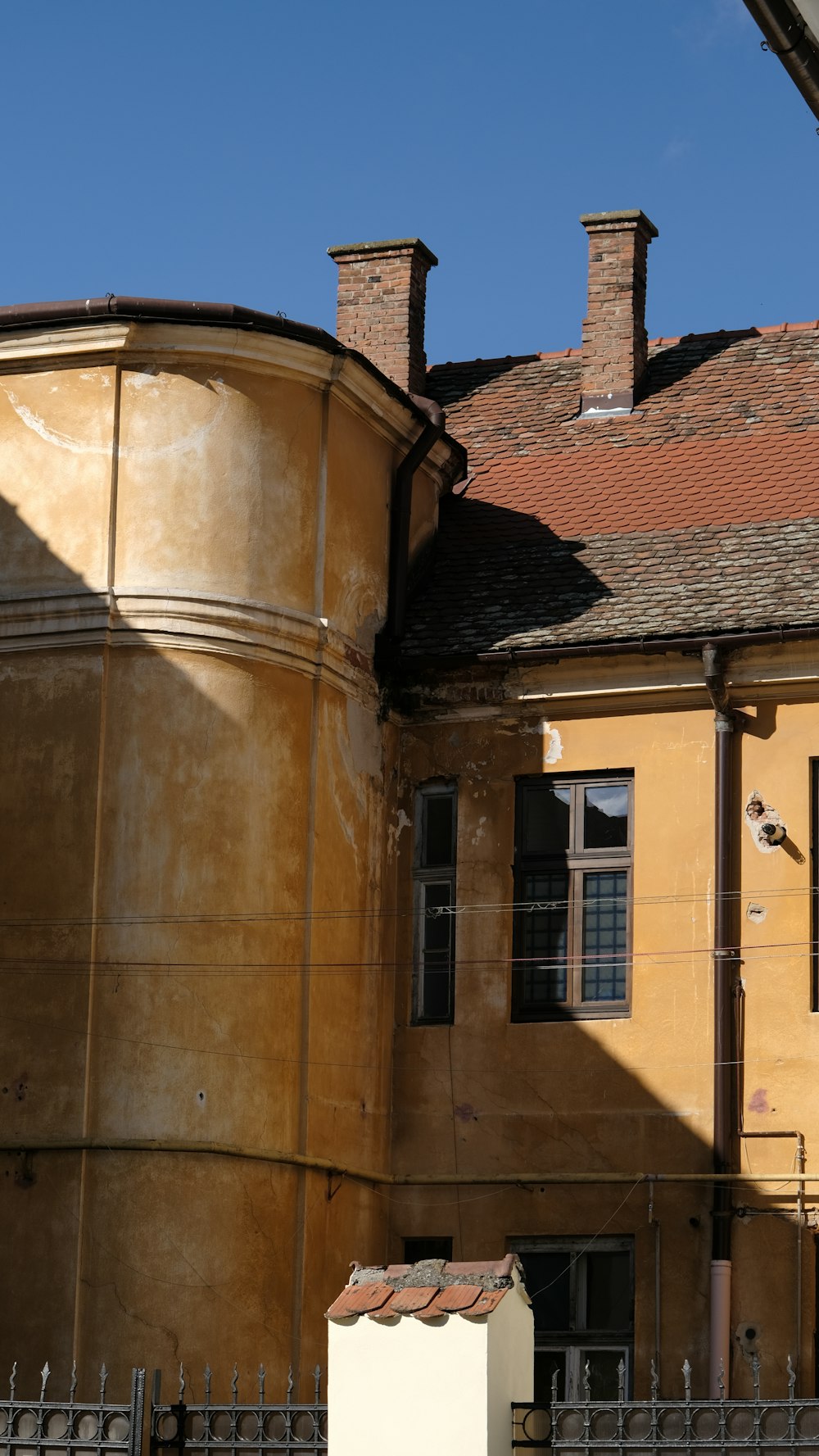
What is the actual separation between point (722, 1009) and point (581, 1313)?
257cm

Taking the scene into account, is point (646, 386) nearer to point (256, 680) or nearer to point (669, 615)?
point (669, 615)

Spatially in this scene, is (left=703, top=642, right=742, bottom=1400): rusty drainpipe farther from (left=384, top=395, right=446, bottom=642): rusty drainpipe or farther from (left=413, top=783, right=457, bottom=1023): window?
(left=384, top=395, right=446, bottom=642): rusty drainpipe

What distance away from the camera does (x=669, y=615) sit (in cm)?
1989

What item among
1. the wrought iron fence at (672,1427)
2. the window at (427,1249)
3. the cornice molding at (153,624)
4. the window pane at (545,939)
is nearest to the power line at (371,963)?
the window pane at (545,939)

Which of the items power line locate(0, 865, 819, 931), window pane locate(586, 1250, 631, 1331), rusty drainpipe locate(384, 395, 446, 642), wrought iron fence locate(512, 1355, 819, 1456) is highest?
rusty drainpipe locate(384, 395, 446, 642)

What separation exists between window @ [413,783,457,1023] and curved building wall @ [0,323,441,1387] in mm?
337

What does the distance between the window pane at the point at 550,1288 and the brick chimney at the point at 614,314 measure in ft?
28.0

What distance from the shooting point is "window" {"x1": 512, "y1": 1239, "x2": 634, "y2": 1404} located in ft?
61.3

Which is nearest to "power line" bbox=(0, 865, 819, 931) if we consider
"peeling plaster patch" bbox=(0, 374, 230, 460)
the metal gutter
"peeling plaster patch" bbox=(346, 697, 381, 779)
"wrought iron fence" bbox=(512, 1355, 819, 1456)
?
"peeling plaster patch" bbox=(346, 697, 381, 779)

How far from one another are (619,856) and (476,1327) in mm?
7714

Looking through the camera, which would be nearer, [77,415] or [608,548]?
[77,415]

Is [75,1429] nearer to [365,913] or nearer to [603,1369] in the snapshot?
[603,1369]

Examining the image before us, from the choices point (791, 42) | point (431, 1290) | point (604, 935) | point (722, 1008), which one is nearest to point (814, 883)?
point (722, 1008)

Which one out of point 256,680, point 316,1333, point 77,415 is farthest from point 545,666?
point 316,1333
